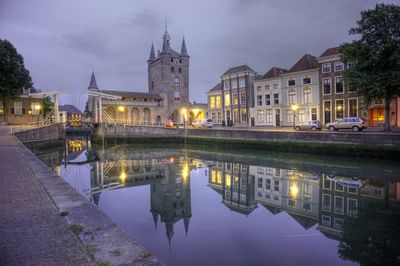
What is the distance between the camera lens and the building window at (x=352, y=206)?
9.61 metres

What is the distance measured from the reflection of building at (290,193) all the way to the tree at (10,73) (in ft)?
118

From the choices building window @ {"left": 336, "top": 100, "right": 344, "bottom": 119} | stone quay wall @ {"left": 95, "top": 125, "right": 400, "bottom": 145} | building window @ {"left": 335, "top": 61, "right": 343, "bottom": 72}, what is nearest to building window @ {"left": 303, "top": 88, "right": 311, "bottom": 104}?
building window @ {"left": 336, "top": 100, "right": 344, "bottom": 119}

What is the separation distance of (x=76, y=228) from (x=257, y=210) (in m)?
7.24

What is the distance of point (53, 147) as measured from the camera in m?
33.2

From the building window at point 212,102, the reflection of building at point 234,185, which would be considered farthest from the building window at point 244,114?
the reflection of building at point 234,185

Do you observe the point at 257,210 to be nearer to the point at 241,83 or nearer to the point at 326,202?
the point at 326,202

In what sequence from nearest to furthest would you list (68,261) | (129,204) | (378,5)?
(68,261)
(129,204)
(378,5)

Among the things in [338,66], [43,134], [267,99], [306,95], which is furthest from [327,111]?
[43,134]

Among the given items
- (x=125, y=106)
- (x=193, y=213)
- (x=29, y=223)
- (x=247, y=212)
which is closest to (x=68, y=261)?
(x=29, y=223)

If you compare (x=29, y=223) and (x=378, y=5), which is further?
(x=378, y=5)

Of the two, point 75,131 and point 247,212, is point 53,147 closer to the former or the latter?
point 247,212

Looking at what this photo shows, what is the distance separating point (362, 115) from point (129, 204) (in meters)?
33.4

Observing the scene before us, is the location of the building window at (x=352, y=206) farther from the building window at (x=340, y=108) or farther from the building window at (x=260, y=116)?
the building window at (x=260, y=116)

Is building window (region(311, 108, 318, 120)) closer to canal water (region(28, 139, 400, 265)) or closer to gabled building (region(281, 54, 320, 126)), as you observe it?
gabled building (region(281, 54, 320, 126))
